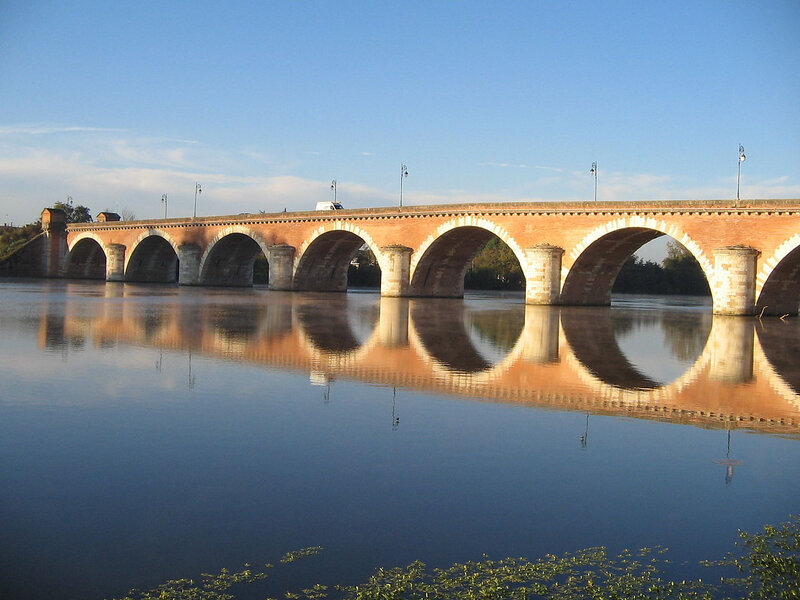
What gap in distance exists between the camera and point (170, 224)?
65.2 m

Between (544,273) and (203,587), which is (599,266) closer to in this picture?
(544,273)

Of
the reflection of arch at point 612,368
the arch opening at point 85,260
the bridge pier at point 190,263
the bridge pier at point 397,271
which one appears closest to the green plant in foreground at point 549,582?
the reflection of arch at point 612,368

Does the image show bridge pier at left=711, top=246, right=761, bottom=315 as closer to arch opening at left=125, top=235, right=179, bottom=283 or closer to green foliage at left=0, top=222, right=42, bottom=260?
arch opening at left=125, top=235, right=179, bottom=283

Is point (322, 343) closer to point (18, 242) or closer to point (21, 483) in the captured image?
point (21, 483)

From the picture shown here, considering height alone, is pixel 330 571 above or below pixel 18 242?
below

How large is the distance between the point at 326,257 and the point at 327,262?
49cm

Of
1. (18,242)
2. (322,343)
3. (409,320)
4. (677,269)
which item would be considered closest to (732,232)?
(409,320)

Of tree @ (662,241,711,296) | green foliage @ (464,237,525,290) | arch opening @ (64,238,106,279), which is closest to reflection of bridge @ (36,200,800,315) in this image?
arch opening @ (64,238,106,279)

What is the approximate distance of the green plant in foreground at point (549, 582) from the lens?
4.38 metres

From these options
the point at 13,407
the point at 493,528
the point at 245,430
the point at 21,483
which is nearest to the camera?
the point at 493,528

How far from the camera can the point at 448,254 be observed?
46.2m

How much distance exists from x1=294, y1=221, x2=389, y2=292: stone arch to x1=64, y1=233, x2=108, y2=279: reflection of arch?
1223 inches

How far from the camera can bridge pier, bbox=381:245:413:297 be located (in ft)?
147

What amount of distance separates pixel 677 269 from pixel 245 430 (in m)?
80.0
